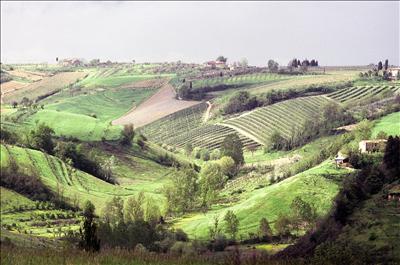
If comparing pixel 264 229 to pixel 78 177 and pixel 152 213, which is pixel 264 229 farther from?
pixel 78 177

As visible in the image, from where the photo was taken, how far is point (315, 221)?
127 ft

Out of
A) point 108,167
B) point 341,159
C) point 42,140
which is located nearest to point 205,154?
point 108,167

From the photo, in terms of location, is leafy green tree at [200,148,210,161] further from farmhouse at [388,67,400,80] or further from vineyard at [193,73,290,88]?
vineyard at [193,73,290,88]

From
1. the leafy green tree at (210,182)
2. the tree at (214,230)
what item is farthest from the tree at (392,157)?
the leafy green tree at (210,182)

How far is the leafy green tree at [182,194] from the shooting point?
51375mm

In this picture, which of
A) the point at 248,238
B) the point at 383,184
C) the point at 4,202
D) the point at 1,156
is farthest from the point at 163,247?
the point at 1,156

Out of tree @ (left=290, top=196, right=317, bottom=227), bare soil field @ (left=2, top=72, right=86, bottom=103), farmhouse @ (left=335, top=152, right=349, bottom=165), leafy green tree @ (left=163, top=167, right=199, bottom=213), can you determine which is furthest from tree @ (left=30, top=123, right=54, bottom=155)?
bare soil field @ (left=2, top=72, right=86, bottom=103)

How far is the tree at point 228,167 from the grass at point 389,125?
16.5 metres

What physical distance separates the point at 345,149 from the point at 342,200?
6.68m

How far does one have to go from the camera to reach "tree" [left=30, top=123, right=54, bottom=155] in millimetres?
94875

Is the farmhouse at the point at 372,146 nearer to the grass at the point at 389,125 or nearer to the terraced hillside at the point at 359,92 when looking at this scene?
the grass at the point at 389,125

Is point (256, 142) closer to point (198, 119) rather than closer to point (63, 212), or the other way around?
point (63, 212)

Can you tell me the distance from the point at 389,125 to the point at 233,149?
73.9ft

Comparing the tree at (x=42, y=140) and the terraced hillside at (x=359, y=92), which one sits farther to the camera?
the tree at (x=42, y=140)
